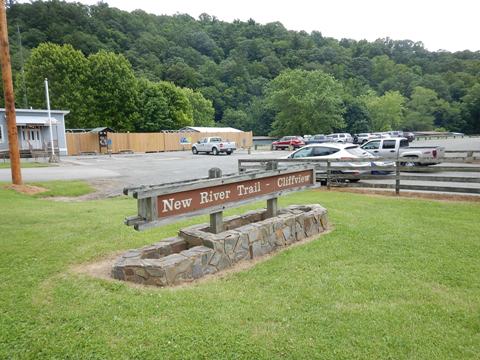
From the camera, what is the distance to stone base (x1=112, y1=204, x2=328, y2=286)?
4547mm

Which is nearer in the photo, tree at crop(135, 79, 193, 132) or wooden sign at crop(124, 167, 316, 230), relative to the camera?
wooden sign at crop(124, 167, 316, 230)

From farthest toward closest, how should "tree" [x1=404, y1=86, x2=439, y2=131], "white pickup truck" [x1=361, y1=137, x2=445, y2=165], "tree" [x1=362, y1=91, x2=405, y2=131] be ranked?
"tree" [x1=404, y1=86, x2=439, y2=131] < "tree" [x1=362, y1=91, x2=405, y2=131] < "white pickup truck" [x1=361, y1=137, x2=445, y2=165]

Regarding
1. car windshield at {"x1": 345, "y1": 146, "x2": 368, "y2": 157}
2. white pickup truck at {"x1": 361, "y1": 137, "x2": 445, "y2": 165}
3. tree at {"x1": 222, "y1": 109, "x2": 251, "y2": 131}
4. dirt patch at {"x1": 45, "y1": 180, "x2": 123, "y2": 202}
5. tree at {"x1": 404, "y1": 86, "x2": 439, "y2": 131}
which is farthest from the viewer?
tree at {"x1": 404, "y1": 86, "x2": 439, "y2": 131}

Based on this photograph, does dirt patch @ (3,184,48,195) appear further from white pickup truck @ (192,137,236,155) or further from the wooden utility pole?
white pickup truck @ (192,137,236,155)

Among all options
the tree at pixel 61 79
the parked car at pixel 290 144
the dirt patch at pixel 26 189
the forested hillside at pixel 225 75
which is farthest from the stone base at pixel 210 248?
the forested hillside at pixel 225 75

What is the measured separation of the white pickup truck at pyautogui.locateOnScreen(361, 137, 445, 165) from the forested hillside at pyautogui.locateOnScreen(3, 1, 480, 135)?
136 ft

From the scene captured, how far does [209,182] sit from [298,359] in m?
2.65

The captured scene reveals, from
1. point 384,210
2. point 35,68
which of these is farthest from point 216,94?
point 384,210

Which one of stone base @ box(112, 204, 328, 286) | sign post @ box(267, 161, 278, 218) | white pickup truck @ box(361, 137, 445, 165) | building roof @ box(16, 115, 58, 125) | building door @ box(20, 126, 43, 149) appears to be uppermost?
building roof @ box(16, 115, 58, 125)

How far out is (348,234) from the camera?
21.7 feet

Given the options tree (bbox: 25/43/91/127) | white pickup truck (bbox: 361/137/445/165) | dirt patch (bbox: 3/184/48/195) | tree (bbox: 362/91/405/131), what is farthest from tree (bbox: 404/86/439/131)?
dirt patch (bbox: 3/184/48/195)

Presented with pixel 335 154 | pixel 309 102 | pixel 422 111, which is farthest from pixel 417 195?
pixel 422 111

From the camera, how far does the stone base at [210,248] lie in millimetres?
4547

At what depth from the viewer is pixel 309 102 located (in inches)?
2457
